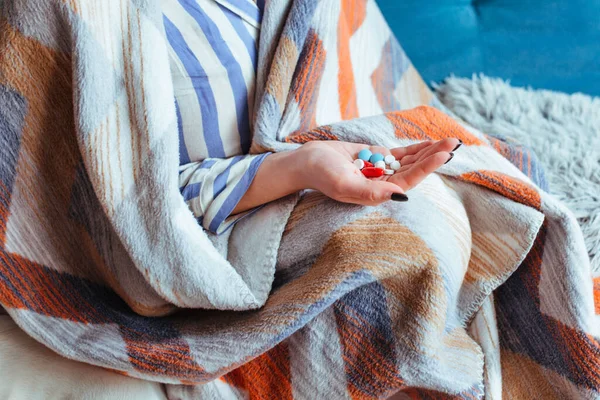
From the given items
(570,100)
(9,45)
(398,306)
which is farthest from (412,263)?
(570,100)

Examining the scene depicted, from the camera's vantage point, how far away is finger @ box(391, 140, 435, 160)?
22.9 inches

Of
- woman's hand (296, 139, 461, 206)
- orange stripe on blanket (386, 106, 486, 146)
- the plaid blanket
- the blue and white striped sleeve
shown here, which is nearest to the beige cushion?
the plaid blanket

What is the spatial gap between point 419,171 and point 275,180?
16 cm

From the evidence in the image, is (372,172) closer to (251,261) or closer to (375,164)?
(375,164)

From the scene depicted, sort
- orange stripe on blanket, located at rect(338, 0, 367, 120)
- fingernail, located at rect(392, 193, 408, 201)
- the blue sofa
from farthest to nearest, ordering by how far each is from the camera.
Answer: the blue sofa
orange stripe on blanket, located at rect(338, 0, 367, 120)
fingernail, located at rect(392, 193, 408, 201)

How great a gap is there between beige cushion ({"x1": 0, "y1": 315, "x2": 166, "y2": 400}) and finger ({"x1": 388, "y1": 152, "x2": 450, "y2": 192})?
1.17 ft

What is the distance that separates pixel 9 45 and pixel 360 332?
45 centimetres

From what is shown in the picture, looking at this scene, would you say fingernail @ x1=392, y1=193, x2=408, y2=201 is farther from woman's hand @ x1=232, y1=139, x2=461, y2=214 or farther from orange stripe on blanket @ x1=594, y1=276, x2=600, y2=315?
orange stripe on blanket @ x1=594, y1=276, x2=600, y2=315

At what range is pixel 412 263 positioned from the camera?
530 millimetres

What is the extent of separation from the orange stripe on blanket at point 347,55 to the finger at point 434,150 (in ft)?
0.79

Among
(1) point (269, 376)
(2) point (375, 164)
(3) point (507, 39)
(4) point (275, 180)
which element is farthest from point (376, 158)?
(3) point (507, 39)

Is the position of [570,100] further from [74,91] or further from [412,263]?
[74,91]

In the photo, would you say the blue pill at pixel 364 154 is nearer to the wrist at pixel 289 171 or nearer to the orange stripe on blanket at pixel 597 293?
the wrist at pixel 289 171

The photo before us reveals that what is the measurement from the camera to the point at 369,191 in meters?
0.51
